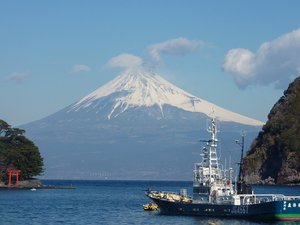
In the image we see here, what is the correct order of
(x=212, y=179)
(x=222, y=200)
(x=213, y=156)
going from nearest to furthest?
(x=222, y=200) < (x=212, y=179) < (x=213, y=156)

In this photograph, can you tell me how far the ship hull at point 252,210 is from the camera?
79875mm

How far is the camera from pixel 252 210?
81.4m

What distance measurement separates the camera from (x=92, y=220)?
86500mm

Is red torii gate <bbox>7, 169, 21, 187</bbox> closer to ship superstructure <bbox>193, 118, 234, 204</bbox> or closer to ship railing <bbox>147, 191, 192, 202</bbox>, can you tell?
ship railing <bbox>147, 191, 192, 202</bbox>

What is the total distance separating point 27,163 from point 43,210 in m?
73.8

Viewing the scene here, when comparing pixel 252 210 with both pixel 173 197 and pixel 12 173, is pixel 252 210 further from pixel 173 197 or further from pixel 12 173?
pixel 12 173

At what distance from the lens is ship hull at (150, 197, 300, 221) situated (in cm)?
7988

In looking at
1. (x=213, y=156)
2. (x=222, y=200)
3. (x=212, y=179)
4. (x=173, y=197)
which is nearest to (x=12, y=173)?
(x=173, y=197)

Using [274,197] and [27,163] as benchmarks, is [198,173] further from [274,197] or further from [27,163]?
[27,163]

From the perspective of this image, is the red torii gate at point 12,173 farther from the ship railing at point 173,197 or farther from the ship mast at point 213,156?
the ship mast at point 213,156

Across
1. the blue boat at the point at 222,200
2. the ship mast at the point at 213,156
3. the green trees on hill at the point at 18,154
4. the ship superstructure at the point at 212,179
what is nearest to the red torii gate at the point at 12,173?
the green trees on hill at the point at 18,154

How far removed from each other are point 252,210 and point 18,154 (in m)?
98.0

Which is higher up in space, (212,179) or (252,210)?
(212,179)

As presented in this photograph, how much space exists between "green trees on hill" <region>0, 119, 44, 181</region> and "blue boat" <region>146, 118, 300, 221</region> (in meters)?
85.5
